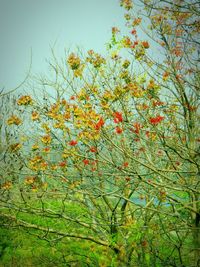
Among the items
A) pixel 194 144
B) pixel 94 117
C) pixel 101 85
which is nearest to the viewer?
pixel 94 117

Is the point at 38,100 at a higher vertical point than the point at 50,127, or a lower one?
higher

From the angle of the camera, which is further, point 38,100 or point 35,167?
point 38,100

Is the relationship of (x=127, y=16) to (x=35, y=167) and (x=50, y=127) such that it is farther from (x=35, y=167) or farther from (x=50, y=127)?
(x=35, y=167)

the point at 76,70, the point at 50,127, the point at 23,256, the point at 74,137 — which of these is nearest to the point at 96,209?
the point at 74,137

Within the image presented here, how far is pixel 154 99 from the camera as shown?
553 cm

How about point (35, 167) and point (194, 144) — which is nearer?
point (194, 144)

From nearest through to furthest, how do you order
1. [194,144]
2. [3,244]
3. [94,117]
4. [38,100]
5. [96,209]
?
[94,117], [194,144], [96,209], [38,100], [3,244]

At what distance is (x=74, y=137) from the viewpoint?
251 inches

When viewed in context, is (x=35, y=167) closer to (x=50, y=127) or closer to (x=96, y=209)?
(x=50, y=127)

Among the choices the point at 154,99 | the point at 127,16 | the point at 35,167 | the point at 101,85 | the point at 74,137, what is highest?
the point at 127,16

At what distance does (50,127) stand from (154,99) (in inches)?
102

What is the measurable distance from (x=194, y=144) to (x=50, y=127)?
10.9 feet

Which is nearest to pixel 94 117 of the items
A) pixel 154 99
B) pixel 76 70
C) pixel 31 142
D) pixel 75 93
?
pixel 154 99

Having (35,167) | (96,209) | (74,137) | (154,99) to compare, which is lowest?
(96,209)
